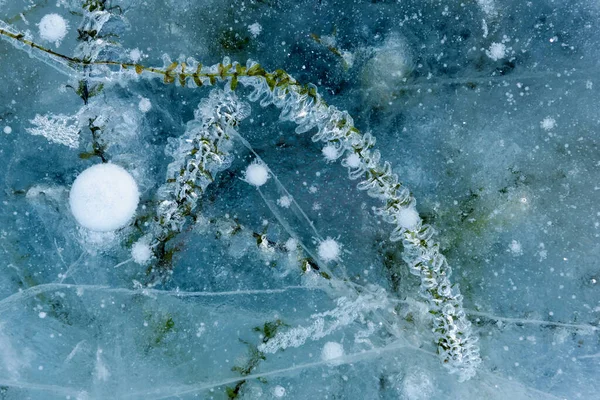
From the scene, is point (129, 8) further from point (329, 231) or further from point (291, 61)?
point (329, 231)

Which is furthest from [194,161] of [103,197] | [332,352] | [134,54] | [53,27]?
[332,352]

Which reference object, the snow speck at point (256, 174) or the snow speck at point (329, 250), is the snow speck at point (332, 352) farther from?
the snow speck at point (256, 174)

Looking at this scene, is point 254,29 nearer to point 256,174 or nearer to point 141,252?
point 256,174

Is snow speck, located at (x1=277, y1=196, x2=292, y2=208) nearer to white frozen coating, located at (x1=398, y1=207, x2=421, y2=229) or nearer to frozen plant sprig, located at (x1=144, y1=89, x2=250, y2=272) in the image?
frozen plant sprig, located at (x1=144, y1=89, x2=250, y2=272)

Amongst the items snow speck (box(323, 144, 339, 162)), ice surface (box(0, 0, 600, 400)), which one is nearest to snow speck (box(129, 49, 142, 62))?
ice surface (box(0, 0, 600, 400))

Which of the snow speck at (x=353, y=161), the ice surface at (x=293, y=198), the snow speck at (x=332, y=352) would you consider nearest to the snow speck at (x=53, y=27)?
the ice surface at (x=293, y=198)

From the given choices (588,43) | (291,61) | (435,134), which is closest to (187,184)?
(291,61)
